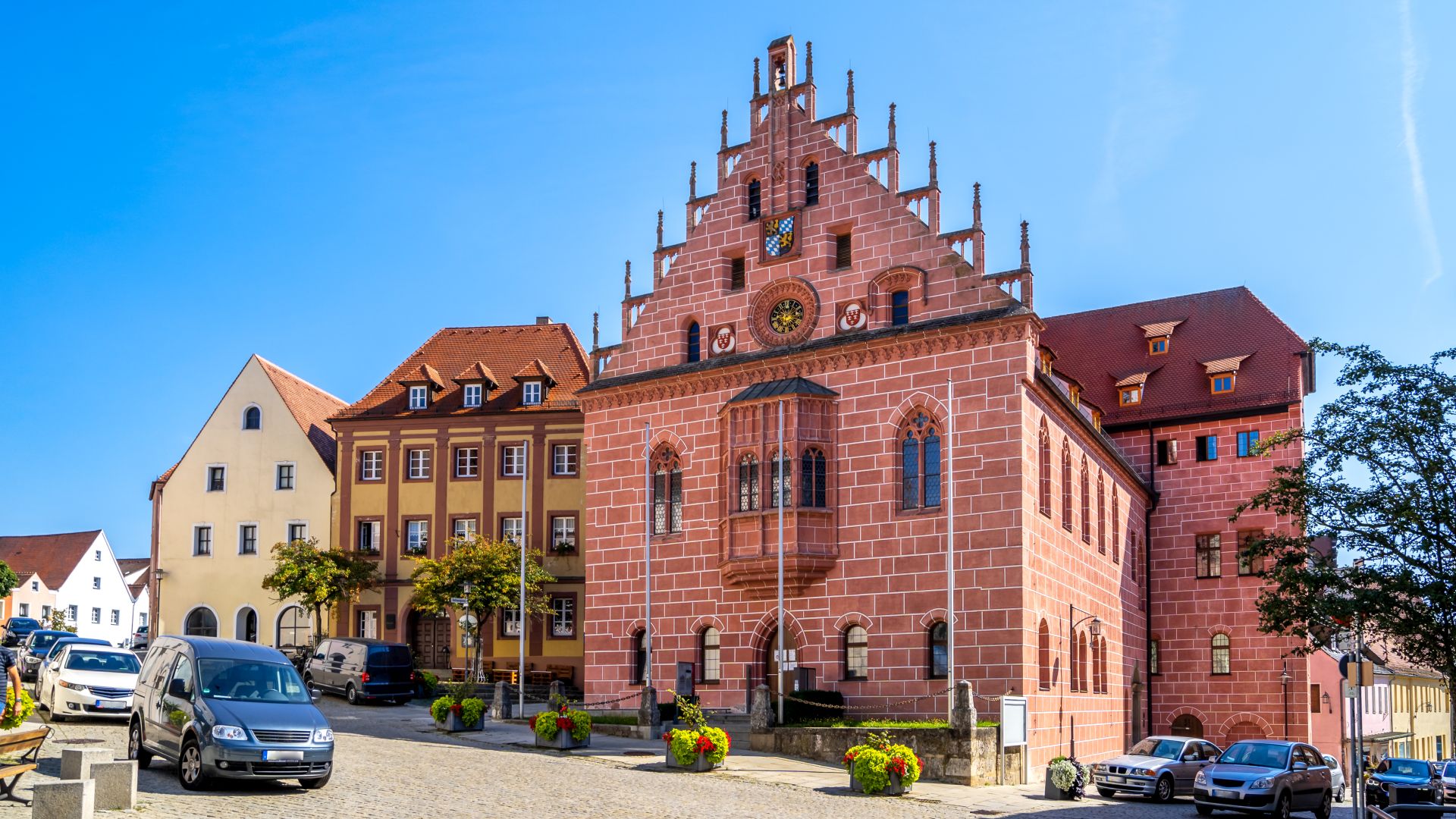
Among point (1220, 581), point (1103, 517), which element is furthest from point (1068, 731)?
point (1220, 581)

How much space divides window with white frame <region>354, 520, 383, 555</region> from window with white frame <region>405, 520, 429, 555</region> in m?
1.02

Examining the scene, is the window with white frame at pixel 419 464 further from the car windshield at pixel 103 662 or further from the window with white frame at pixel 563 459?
the car windshield at pixel 103 662

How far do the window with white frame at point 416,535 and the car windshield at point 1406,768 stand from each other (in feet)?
107

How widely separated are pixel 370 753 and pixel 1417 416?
21.0 meters

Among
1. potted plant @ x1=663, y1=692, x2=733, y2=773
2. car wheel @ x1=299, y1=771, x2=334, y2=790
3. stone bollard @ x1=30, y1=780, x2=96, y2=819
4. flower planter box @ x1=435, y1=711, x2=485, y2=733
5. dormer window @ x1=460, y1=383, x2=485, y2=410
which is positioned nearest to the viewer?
stone bollard @ x1=30, y1=780, x2=96, y2=819

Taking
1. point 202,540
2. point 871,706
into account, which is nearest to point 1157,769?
point 871,706

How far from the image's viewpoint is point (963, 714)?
2978cm

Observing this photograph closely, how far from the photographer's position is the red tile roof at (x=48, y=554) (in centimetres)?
9262

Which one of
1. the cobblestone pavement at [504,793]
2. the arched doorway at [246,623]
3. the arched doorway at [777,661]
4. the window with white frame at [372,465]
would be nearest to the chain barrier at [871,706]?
the arched doorway at [777,661]

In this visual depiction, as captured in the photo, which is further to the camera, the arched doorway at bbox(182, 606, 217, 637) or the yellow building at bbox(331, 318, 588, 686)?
the arched doorway at bbox(182, 606, 217, 637)

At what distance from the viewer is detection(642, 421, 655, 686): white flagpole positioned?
38.1 meters

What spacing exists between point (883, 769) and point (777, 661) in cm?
1228

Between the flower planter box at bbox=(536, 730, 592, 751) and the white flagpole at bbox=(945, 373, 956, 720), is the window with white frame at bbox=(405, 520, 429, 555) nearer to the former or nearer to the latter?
the flower planter box at bbox=(536, 730, 592, 751)

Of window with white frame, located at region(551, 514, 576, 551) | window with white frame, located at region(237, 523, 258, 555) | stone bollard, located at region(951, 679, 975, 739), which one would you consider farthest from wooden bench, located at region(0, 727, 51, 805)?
window with white frame, located at region(237, 523, 258, 555)
